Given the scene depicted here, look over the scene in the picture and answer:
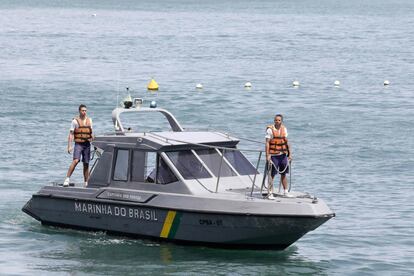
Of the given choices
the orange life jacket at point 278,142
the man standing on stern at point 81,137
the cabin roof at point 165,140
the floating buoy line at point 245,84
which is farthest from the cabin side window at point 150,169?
the floating buoy line at point 245,84

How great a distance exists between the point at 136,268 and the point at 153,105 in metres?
4.28

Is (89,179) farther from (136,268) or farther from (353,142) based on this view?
(353,142)

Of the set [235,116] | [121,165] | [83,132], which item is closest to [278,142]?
[121,165]

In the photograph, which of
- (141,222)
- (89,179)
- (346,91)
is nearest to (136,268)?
(141,222)

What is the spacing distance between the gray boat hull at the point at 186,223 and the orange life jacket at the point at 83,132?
1408 mm

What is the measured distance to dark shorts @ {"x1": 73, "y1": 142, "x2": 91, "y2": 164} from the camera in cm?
2409

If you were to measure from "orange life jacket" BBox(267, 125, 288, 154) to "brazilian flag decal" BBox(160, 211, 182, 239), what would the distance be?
2385 millimetres

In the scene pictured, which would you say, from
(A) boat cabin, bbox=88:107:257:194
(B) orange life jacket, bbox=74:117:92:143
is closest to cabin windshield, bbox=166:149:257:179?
(A) boat cabin, bbox=88:107:257:194

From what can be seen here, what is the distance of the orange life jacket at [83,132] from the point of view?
24.1 m

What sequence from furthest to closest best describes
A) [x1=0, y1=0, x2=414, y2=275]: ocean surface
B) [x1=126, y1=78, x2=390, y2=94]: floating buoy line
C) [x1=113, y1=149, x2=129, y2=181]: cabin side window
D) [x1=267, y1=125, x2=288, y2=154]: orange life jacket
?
[x1=126, y1=78, x2=390, y2=94]: floating buoy line
[x1=113, y1=149, x2=129, y2=181]: cabin side window
[x1=267, y1=125, x2=288, y2=154]: orange life jacket
[x1=0, y1=0, x2=414, y2=275]: ocean surface

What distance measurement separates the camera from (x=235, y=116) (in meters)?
47.4

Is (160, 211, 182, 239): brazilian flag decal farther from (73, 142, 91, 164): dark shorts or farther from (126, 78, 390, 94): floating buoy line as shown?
(126, 78, 390, 94): floating buoy line

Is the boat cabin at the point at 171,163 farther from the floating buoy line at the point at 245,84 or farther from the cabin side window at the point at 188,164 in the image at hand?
the floating buoy line at the point at 245,84

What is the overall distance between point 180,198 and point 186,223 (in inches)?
20.2
